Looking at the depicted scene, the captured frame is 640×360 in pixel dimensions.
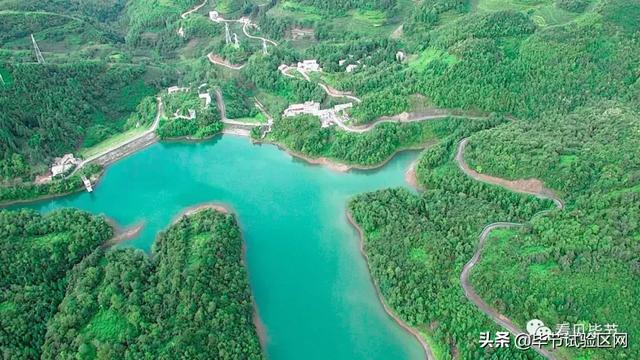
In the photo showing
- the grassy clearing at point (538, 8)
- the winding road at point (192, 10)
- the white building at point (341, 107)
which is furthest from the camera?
the winding road at point (192, 10)

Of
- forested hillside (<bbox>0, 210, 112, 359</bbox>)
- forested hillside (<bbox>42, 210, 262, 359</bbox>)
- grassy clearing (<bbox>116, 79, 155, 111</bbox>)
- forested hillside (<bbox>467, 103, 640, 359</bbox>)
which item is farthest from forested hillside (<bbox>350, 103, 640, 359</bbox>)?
grassy clearing (<bbox>116, 79, 155, 111</bbox>)

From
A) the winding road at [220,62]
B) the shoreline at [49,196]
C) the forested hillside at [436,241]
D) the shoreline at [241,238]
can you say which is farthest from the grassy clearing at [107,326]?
the winding road at [220,62]

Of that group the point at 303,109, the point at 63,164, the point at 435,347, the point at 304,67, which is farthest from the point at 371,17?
the point at 435,347

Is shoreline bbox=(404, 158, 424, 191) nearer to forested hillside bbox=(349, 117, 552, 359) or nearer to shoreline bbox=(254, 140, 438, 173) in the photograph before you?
forested hillside bbox=(349, 117, 552, 359)

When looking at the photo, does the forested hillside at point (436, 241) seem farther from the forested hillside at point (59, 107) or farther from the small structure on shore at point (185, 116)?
the forested hillside at point (59, 107)

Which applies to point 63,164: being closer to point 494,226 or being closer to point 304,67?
point 304,67

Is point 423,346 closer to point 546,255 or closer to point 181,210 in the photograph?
point 546,255
